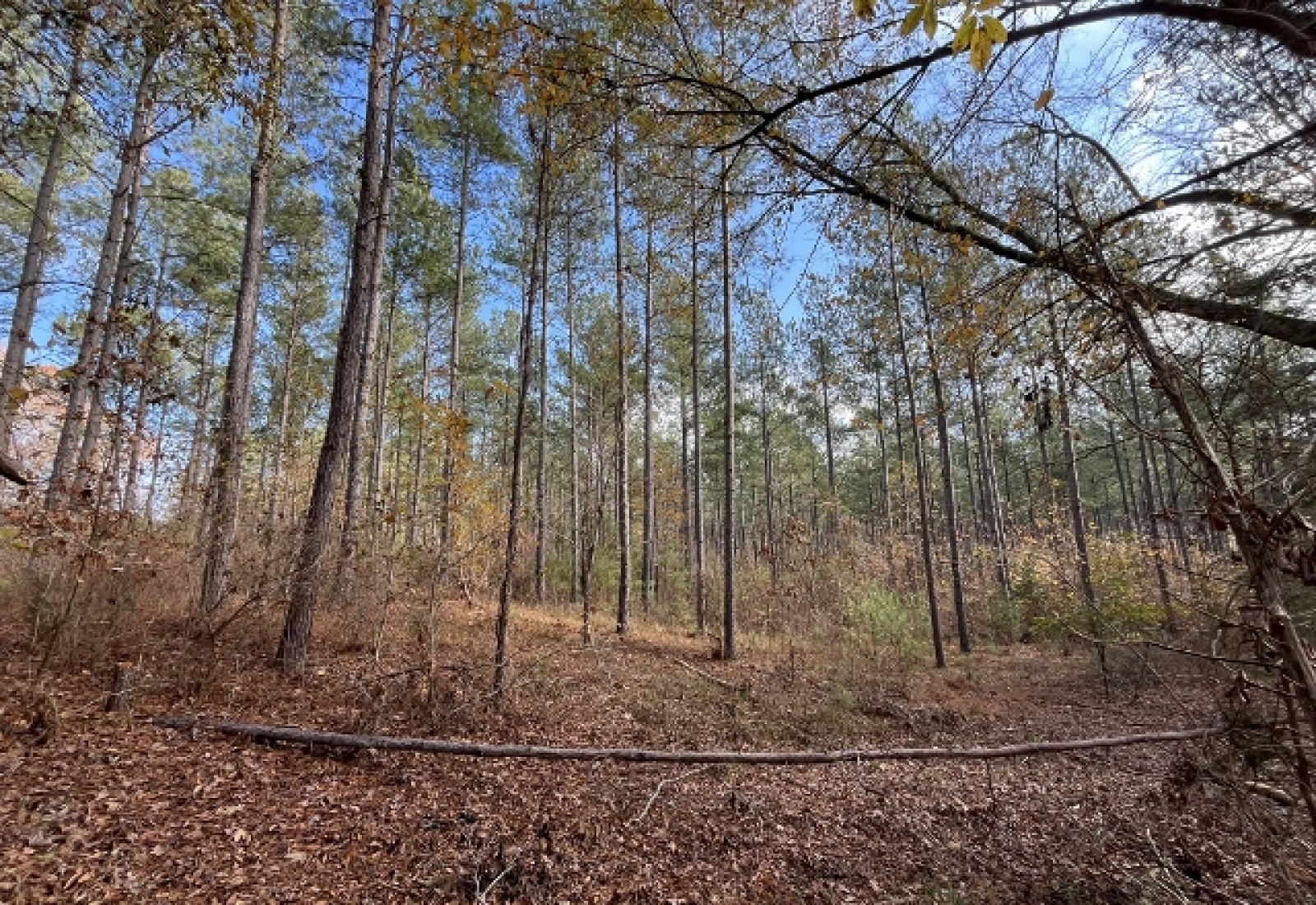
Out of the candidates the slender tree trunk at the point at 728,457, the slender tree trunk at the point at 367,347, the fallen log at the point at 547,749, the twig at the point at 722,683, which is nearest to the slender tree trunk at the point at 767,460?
the slender tree trunk at the point at 728,457

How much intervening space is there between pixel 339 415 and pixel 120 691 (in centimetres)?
272

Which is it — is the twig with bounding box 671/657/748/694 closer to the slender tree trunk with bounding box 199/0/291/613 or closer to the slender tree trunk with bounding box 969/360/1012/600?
the slender tree trunk with bounding box 199/0/291/613

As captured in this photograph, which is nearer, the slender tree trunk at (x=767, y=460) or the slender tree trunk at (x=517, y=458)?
the slender tree trunk at (x=517, y=458)

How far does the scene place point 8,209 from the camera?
11516mm

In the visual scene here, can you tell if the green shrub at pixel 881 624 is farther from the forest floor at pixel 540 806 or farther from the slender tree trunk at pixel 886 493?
the slender tree trunk at pixel 886 493

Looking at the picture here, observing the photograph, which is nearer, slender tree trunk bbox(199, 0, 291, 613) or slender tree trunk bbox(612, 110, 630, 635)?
slender tree trunk bbox(199, 0, 291, 613)

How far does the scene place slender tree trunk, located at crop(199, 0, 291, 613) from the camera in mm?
5098

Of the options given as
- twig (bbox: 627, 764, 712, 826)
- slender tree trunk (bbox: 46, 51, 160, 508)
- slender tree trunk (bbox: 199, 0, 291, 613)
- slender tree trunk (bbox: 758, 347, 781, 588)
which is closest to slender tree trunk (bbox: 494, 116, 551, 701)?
twig (bbox: 627, 764, 712, 826)

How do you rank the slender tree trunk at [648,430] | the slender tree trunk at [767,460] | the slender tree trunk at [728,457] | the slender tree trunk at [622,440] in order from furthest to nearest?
the slender tree trunk at [767,460] < the slender tree trunk at [648,430] < the slender tree trunk at [622,440] < the slender tree trunk at [728,457]

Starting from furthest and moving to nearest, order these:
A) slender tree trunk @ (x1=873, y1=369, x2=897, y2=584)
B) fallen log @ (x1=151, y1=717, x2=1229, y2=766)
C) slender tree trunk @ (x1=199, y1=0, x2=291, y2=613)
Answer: slender tree trunk @ (x1=873, y1=369, x2=897, y2=584) < slender tree trunk @ (x1=199, y1=0, x2=291, y2=613) < fallen log @ (x1=151, y1=717, x2=1229, y2=766)

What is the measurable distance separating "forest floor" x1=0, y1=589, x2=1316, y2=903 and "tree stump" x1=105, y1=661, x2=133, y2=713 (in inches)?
4.3

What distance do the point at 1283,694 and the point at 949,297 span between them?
8.46 feet

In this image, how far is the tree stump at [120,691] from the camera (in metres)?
3.96

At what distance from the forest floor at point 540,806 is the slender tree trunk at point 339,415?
47cm
